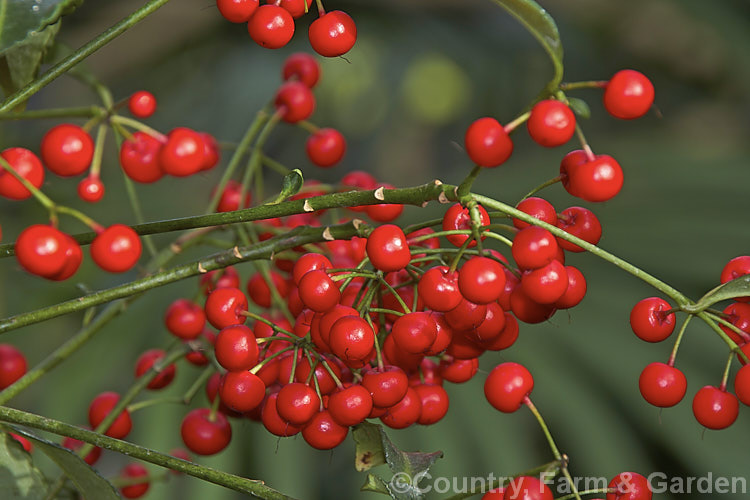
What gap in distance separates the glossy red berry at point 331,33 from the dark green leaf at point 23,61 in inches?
4.9

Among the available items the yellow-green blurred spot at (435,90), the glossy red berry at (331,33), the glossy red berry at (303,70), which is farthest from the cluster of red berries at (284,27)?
the yellow-green blurred spot at (435,90)

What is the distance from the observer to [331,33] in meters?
0.34

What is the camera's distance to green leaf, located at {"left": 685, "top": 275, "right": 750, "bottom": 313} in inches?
12.1

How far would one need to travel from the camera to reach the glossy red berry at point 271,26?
0.34m

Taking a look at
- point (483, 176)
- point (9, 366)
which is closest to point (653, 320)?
point (9, 366)

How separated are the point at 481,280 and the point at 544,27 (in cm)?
10

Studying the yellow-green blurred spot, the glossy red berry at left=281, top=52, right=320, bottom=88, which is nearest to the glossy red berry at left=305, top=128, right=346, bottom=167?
the glossy red berry at left=281, top=52, right=320, bottom=88

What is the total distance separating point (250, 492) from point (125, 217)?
1122mm

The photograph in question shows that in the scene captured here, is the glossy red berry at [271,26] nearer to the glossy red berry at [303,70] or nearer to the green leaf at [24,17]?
the green leaf at [24,17]

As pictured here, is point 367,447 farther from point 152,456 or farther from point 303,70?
point 303,70

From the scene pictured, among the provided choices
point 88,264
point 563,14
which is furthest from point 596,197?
point 563,14

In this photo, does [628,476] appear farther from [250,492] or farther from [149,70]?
[149,70]

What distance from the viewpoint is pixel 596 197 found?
31 cm

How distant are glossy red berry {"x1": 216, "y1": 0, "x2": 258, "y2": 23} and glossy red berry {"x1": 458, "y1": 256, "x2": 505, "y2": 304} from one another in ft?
0.49
